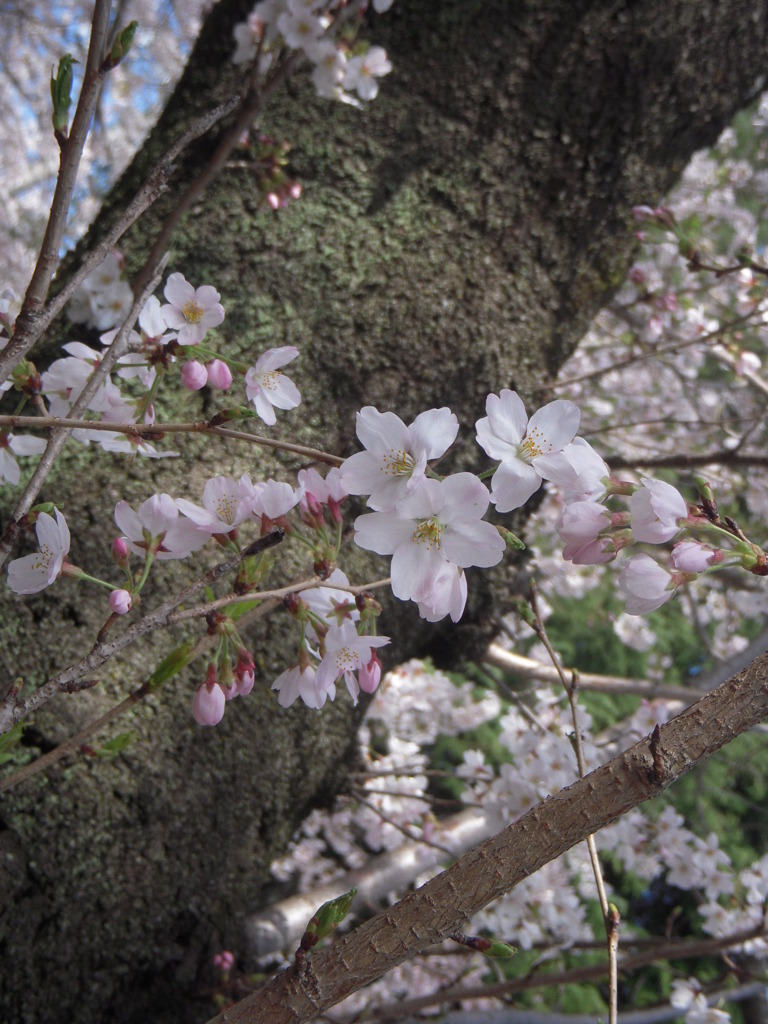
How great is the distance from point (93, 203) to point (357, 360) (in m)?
5.84

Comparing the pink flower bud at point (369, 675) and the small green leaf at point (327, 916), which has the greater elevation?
the pink flower bud at point (369, 675)

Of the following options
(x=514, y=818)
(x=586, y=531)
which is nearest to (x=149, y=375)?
(x=586, y=531)

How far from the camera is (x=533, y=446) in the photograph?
0.62m

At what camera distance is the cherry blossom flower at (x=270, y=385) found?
0.77m

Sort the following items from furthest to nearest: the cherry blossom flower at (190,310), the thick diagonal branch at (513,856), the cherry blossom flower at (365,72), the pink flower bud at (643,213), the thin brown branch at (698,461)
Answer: the thin brown branch at (698,461) → the pink flower bud at (643,213) → the cherry blossom flower at (365,72) → the cherry blossom flower at (190,310) → the thick diagonal branch at (513,856)

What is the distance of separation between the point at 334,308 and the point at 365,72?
456 millimetres

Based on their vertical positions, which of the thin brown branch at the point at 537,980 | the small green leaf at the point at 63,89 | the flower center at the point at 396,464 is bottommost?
the thin brown branch at the point at 537,980

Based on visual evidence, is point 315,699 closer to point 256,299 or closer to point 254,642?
point 254,642

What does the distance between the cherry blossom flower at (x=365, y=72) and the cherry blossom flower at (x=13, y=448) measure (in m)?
0.93

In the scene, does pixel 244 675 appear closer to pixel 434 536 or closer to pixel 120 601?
pixel 120 601

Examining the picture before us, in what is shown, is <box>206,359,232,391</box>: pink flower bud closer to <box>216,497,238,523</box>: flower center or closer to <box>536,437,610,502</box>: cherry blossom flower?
<box>216,497,238,523</box>: flower center

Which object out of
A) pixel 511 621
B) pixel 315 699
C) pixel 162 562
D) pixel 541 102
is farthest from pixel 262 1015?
pixel 511 621

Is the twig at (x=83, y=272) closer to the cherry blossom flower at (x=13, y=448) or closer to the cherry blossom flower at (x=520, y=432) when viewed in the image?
the cherry blossom flower at (x=13, y=448)

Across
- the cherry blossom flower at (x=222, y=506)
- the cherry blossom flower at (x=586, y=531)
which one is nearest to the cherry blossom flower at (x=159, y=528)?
the cherry blossom flower at (x=222, y=506)
